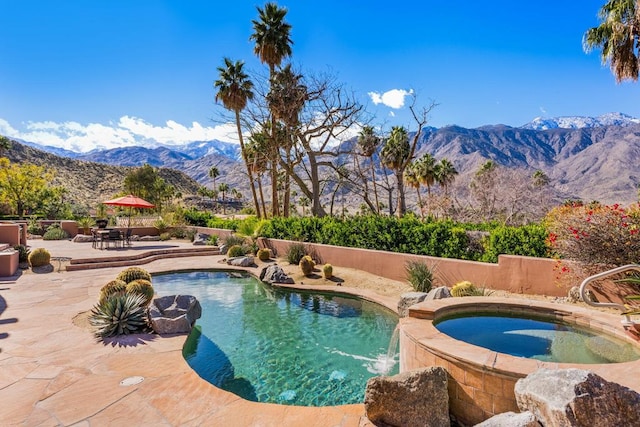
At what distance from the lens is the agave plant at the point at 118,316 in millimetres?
5887

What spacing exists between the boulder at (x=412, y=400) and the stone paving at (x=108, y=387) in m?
0.24


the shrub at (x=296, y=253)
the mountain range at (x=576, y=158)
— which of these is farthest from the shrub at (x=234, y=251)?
the mountain range at (x=576, y=158)

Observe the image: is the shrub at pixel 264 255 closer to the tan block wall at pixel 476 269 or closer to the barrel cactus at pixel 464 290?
the tan block wall at pixel 476 269

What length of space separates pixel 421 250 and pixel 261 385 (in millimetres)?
7104

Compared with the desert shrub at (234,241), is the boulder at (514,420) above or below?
below

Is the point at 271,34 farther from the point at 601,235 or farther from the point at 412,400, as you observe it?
the point at 412,400

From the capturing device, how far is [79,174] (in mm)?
65625

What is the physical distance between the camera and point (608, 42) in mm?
14281

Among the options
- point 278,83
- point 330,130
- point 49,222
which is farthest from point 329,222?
point 49,222

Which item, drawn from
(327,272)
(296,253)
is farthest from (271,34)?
(327,272)

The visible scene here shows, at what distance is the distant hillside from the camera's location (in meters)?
59.0

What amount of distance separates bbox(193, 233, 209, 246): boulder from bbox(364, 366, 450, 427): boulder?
17299 millimetres

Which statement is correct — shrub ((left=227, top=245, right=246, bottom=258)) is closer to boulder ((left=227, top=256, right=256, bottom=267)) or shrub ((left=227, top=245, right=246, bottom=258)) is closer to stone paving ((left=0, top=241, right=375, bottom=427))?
boulder ((left=227, top=256, right=256, bottom=267))

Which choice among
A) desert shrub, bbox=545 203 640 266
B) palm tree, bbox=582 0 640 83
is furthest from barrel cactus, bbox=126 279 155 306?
palm tree, bbox=582 0 640 83
